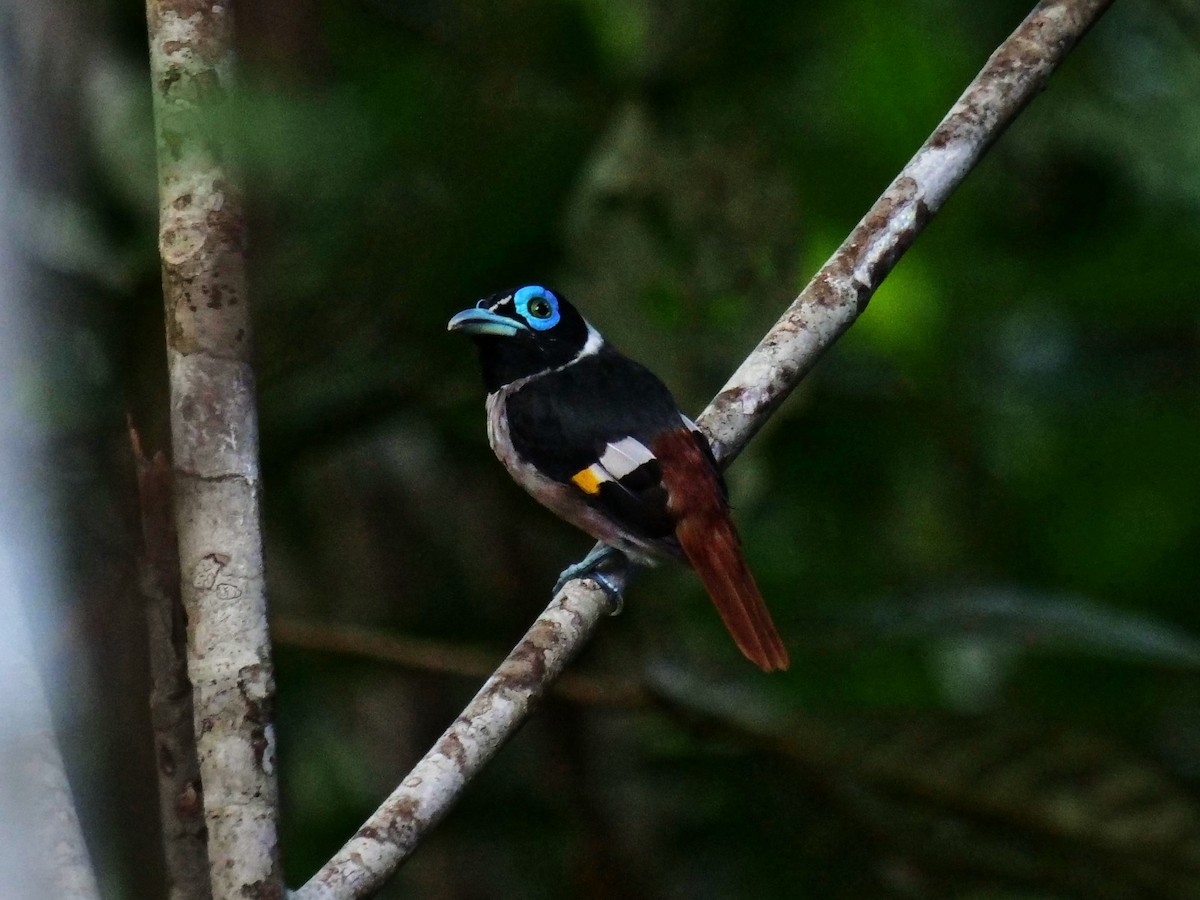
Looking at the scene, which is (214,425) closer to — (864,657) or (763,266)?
(763,266)

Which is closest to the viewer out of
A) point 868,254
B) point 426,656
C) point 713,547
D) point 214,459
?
point 214,459

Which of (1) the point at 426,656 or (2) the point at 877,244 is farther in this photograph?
(1) the point at 426,656

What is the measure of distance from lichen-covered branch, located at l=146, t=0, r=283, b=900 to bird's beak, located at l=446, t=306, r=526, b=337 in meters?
1.11

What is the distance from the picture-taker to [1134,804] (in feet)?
9.36

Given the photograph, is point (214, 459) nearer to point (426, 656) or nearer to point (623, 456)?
point (623, 456)

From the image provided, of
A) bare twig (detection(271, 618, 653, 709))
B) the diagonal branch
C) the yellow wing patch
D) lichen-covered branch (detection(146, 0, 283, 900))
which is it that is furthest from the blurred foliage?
the diagonal branch

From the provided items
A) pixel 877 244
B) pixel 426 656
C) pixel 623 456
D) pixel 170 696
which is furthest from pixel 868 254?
pixel 170 696

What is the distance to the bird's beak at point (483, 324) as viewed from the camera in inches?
116

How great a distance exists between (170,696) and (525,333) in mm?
1800

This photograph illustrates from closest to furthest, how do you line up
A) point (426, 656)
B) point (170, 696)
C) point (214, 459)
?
point (170, 696) → point (214, 459) → point (426, 656)

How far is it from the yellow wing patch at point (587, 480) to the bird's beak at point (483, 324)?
35 centimetres

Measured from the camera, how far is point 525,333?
10.5 feet

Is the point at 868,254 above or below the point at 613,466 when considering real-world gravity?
above

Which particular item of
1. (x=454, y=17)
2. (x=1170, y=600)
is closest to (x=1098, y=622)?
(x=1170, y=600)
